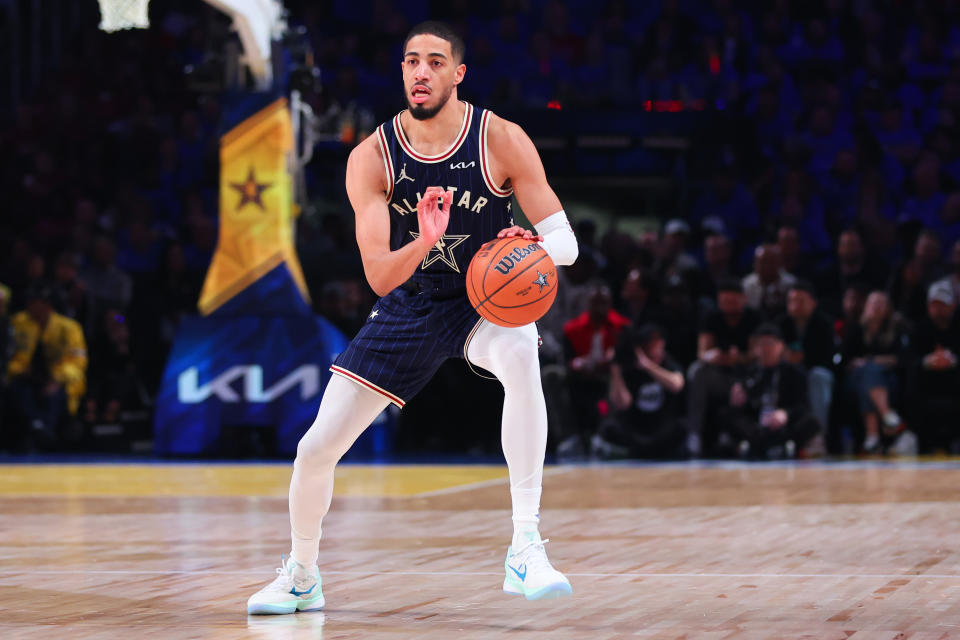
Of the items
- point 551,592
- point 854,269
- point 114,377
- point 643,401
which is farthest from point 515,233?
point 114,377

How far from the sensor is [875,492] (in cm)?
913

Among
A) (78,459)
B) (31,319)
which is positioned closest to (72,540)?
(78,459)

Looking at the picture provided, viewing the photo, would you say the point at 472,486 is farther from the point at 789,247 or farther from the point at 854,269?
the point at 854,269

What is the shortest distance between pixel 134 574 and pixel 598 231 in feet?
34.4

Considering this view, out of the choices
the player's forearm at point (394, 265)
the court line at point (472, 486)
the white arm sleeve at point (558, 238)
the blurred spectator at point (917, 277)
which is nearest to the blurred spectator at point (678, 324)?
the blurred spectator at point (917, 277)

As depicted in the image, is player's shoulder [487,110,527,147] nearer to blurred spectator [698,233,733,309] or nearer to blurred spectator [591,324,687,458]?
blurred spectator [591,324,687,458]

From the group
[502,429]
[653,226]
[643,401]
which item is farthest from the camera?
[653,226]

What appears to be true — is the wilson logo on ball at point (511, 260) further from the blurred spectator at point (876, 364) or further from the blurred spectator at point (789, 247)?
the blurred spectator at point (789, 247)

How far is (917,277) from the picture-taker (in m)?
12.8

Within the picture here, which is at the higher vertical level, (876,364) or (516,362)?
(516,362)

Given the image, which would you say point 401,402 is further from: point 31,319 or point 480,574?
point 31,319

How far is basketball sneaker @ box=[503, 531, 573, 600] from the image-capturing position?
191 inches

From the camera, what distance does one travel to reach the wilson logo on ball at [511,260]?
4781 mm

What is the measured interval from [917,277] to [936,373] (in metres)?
0.95
